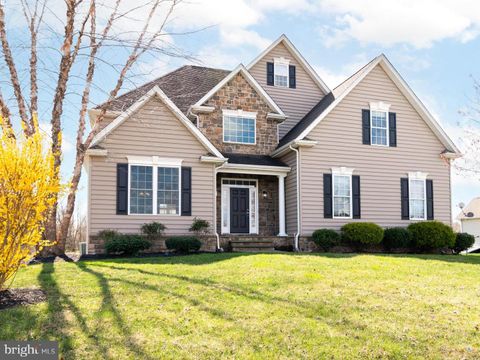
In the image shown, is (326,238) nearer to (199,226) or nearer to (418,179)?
(199,226)

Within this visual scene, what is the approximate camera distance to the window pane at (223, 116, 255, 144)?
18703mm

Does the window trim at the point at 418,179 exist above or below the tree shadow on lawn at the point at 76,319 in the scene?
above

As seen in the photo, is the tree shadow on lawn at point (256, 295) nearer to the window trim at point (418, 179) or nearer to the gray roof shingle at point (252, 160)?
the gray roof shingle at point (252, 160)

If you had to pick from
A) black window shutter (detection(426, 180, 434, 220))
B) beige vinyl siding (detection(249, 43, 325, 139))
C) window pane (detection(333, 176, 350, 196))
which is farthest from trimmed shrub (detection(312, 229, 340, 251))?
beige vinyl siding (detection(249, 43, 325, 139))

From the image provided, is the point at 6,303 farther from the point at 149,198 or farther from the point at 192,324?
the point at 149,198

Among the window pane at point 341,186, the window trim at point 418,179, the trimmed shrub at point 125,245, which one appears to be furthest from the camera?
the window trim at point 418,179

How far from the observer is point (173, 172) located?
631 inches

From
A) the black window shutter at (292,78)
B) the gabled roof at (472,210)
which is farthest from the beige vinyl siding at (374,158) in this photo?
the gabled roof at (472,210)

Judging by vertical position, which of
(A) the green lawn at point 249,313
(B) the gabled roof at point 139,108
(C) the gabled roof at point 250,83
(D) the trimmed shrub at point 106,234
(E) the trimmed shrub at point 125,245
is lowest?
(A) the green lawn at point 249,313

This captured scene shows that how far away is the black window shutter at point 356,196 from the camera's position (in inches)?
715

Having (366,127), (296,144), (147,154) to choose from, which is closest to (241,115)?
(296,144)

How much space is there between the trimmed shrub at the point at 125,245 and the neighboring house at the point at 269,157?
1053 mm

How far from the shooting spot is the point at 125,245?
46.1 ft

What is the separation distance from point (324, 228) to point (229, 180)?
3.99 m
